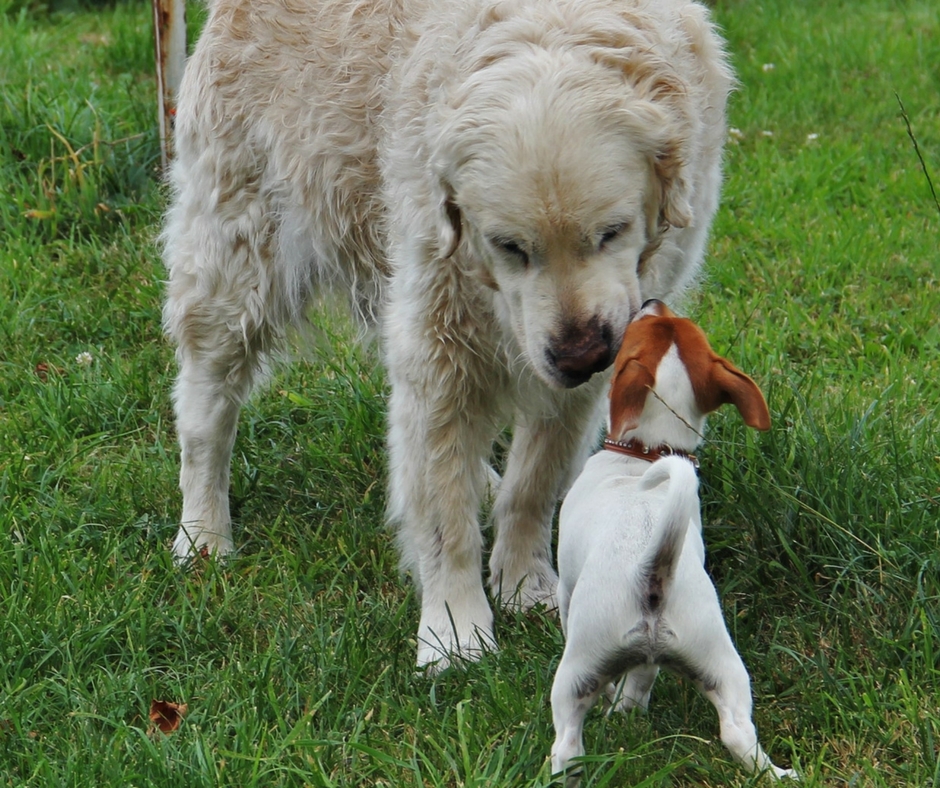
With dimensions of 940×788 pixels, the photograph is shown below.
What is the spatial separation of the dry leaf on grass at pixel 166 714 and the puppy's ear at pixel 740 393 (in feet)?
4.41

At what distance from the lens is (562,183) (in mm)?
2512

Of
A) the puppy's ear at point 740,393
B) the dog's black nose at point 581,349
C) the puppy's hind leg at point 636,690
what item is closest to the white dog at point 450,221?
the dog's black nose at point 581,349

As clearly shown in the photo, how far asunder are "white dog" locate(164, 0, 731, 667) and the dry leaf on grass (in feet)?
1.93

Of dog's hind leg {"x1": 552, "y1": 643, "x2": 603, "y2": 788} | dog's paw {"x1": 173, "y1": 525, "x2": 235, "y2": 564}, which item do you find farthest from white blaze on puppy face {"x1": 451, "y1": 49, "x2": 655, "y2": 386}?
dog's paw {"x1": 173, "y1": 525, "x2": 235, "y2": 564}

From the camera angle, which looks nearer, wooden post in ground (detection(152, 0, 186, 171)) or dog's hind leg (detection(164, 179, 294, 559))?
dog's hind leg (detection(164, 179, 294, 559))

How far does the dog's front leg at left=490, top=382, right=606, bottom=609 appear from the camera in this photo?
3406 mm

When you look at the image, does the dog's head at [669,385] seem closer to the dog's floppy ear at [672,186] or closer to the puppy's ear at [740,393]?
the puppy's ear at [740,393]

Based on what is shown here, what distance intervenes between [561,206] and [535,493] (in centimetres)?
114

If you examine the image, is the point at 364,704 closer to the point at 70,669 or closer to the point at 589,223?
the point at 70,669

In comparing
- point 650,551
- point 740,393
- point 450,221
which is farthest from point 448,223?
point 650,551

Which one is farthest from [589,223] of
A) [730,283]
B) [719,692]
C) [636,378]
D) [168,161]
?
[168,161]

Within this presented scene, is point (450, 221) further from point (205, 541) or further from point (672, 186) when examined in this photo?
point (205, 541)

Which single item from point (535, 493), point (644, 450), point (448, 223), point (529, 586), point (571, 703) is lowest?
point (529, 586)

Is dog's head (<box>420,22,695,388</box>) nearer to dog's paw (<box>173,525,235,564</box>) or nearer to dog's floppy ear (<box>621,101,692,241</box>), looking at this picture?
dog's floppy ear (<box>621,101,692,241</box>)
